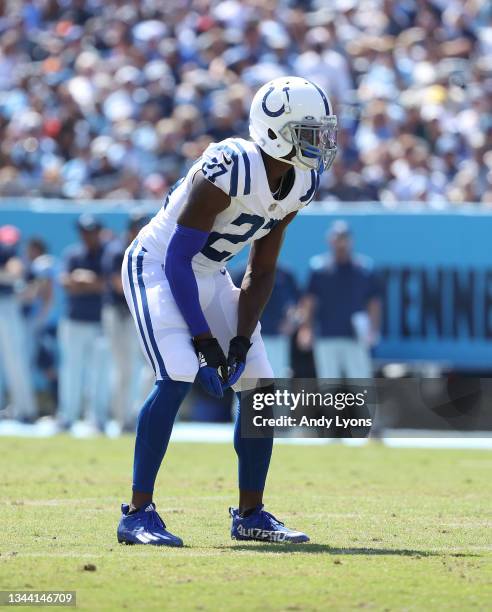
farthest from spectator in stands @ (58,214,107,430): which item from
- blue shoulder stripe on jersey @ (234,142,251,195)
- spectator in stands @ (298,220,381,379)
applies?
blue shoulder stripe on jersey @ (234,142,251,195)

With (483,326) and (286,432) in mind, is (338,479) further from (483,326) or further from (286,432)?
(483,326)

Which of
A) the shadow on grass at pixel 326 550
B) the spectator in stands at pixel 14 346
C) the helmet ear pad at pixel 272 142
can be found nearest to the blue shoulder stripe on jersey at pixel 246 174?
the helmet ear pad at pixel 272 142

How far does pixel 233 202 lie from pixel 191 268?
35cm

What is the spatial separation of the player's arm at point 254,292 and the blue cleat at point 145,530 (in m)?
0.69

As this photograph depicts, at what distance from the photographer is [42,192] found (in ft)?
48.6

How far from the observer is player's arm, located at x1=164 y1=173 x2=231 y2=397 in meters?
5.81

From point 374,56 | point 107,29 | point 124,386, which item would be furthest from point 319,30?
point 124,386

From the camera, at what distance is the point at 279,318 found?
1323 cm

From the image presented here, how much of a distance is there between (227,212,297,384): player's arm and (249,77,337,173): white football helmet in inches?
→ 14.6

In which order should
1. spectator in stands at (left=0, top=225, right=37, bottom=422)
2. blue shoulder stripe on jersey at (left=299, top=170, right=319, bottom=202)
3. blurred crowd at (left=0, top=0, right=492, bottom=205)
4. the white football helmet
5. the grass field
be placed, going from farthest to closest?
blurred crowd at (left=0, top=0, right=492, bottom=205)
spectator in stands at (left=0, top=225, right=37, bottom=422)
blue shoulder stripe on jersey at (left=299, top=170, right=319, bottom=202)
the white football helmet
the grass field

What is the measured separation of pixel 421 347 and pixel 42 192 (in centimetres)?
452

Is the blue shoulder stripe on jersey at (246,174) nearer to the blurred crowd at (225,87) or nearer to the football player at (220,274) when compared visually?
the football player at (220,274)

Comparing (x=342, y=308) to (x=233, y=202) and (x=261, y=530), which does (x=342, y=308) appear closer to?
(x=261, y=530)

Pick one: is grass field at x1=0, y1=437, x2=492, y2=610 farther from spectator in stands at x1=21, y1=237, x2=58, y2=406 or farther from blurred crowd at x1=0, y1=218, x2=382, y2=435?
spectator in stands at x1=21, y1=237, x2=58, y2=406
